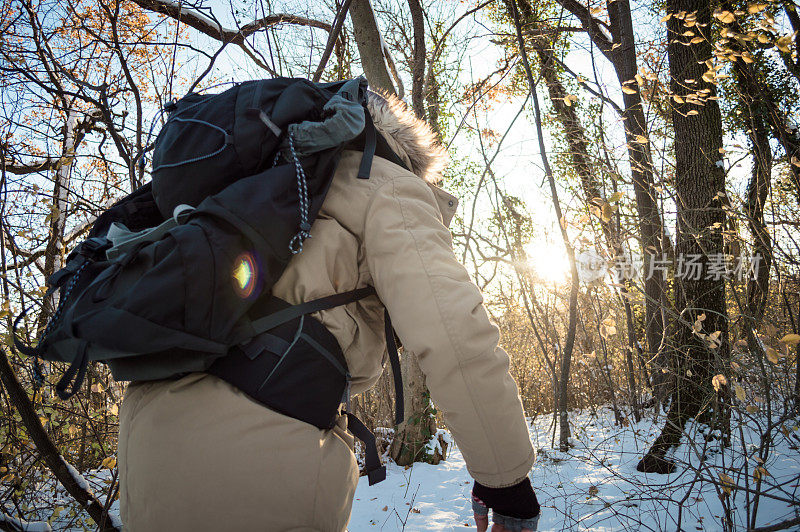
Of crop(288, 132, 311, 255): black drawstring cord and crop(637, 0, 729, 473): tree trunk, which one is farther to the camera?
crop(637, 0, 729, 473): tree trunk

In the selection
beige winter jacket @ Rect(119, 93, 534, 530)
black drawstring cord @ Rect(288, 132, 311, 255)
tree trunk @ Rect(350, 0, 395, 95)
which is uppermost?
tree trunk @ Rect(350, 0, 395, 95)

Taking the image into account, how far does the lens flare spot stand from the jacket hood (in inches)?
21.0

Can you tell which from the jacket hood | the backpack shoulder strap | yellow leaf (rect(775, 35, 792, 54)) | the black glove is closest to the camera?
the backpack shoulder strap

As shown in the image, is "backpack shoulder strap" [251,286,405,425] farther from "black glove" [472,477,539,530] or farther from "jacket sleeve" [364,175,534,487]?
"black glove" [472,477,539,530]

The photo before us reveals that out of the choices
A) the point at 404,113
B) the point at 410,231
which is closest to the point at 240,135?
the point at 410,231

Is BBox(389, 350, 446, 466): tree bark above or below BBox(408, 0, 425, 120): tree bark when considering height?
below

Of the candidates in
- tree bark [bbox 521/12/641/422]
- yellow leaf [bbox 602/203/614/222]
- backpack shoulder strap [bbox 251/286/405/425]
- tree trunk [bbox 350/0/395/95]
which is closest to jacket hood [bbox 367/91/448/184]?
backpack shoulder strap [bbox 251/286/405/425]

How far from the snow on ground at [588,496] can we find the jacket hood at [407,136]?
1855mm

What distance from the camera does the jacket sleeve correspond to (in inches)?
38.4

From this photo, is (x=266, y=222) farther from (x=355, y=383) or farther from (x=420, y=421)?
(x=420, y=421)

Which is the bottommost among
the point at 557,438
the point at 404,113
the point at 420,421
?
the point at 557,438

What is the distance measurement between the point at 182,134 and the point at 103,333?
0.48 metres

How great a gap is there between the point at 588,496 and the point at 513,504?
7.67 feet

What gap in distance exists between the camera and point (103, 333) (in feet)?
2.70
